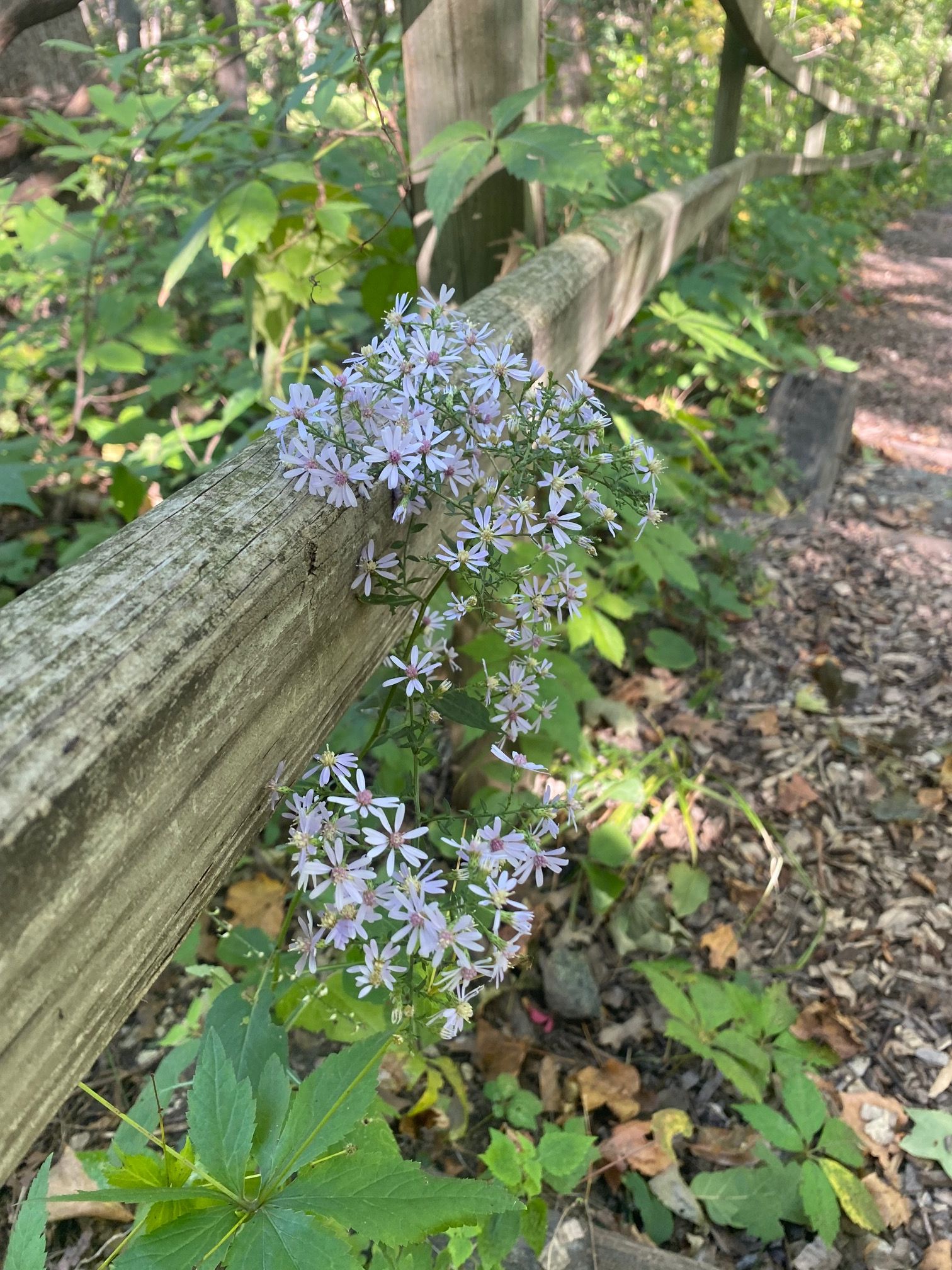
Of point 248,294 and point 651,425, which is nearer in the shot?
point 248,294

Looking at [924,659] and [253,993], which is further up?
[253,993]

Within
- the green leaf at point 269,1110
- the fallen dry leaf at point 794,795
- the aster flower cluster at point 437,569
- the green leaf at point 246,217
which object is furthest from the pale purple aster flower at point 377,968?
the fallen dry leaf at point 794,795

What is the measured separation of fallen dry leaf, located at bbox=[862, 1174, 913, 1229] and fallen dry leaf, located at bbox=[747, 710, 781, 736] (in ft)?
4.45

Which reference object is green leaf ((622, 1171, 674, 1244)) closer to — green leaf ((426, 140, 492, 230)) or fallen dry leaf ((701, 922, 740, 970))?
fallen dry leaf ((701, 922, 740, 970))

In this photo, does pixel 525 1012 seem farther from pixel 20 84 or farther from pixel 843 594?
pixel 20 84

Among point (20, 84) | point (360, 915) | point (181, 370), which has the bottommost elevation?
point (181, 370)

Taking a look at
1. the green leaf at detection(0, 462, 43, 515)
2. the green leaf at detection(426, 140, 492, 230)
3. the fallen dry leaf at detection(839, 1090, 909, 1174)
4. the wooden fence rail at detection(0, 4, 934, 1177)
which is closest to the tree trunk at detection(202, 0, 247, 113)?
the green leaf at detection(0, 462, 43, 515)

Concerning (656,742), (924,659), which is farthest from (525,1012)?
(924,659)

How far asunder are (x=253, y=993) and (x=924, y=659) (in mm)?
2730

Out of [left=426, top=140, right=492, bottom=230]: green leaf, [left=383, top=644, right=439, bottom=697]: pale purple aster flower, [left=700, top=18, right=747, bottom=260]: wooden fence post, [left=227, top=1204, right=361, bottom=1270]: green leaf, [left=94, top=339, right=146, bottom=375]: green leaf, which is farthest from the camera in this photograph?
[left=700, top=18, right=747, bottom=260]: wooden fence post

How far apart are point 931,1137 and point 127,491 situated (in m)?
2.74

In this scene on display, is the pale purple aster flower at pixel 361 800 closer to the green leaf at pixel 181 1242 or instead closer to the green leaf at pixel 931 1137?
the green leaf at pixel 181 1242

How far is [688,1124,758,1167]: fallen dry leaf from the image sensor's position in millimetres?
1690

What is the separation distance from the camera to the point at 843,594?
3340 millimetres
